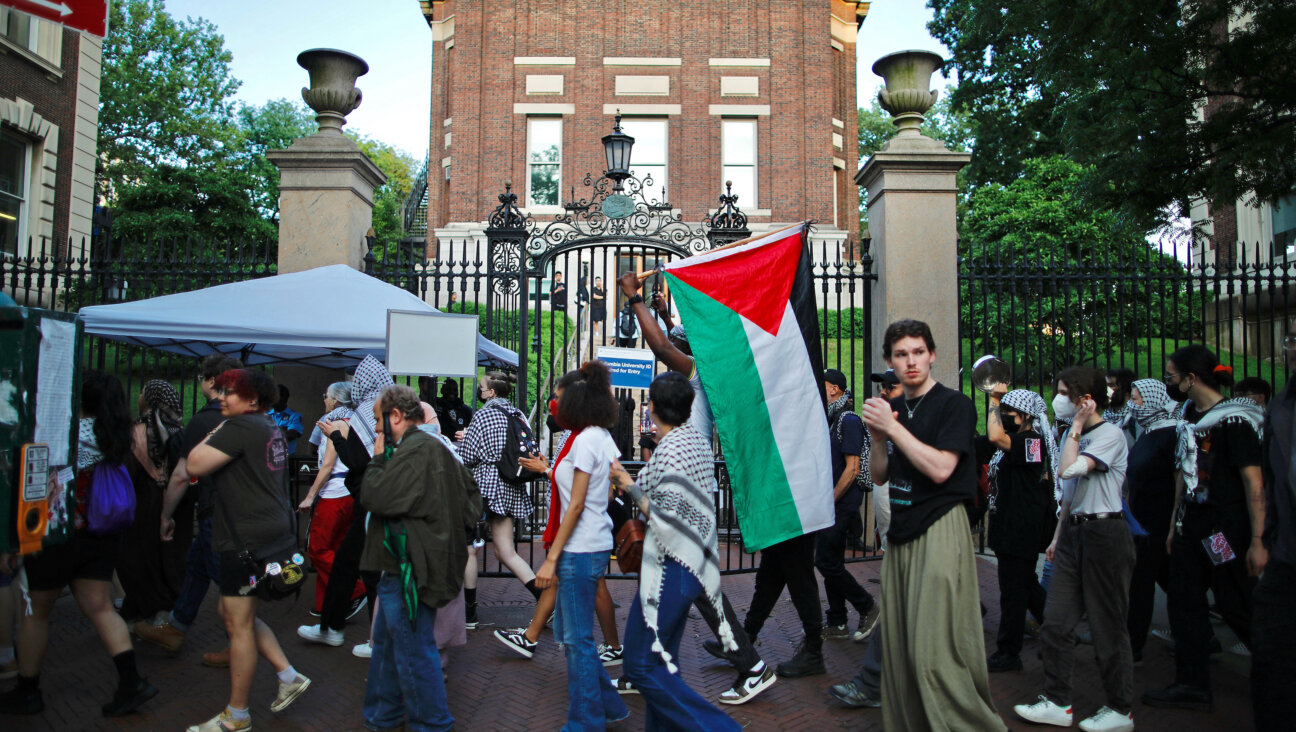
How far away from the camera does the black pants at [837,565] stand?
234 inches

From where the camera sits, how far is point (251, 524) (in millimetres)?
4387

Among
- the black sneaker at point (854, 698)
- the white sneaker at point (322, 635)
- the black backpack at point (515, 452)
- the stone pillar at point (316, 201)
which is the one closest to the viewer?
the black sneaker at point (854, 698)

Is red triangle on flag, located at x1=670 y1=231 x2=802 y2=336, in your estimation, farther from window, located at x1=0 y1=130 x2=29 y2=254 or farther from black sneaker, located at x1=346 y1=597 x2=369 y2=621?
Answer: window, located at x1=0 y1=130 x2=29 y2=254

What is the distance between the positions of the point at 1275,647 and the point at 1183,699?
171cm

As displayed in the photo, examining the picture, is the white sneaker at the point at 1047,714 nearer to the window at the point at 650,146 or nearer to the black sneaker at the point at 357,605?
the black sneaker at the point at 357,605

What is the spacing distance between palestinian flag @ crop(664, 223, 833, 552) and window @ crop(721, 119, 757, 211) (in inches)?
770

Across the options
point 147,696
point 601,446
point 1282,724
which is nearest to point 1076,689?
→ point 1282,724

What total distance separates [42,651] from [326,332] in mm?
2985

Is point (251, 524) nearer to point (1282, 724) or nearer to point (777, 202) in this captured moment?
point (1282, 724)

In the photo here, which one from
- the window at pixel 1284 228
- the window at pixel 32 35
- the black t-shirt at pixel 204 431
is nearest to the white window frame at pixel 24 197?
the window at pixel 32 35

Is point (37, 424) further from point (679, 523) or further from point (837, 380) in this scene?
point (837, 380)

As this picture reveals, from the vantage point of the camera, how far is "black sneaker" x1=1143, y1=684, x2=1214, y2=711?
15.8 ft

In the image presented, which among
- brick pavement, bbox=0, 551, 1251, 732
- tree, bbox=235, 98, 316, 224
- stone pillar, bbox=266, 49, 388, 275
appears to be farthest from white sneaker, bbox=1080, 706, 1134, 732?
tree, bbox=235, 98, 316, 224

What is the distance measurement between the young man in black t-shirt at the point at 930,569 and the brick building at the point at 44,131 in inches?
626
